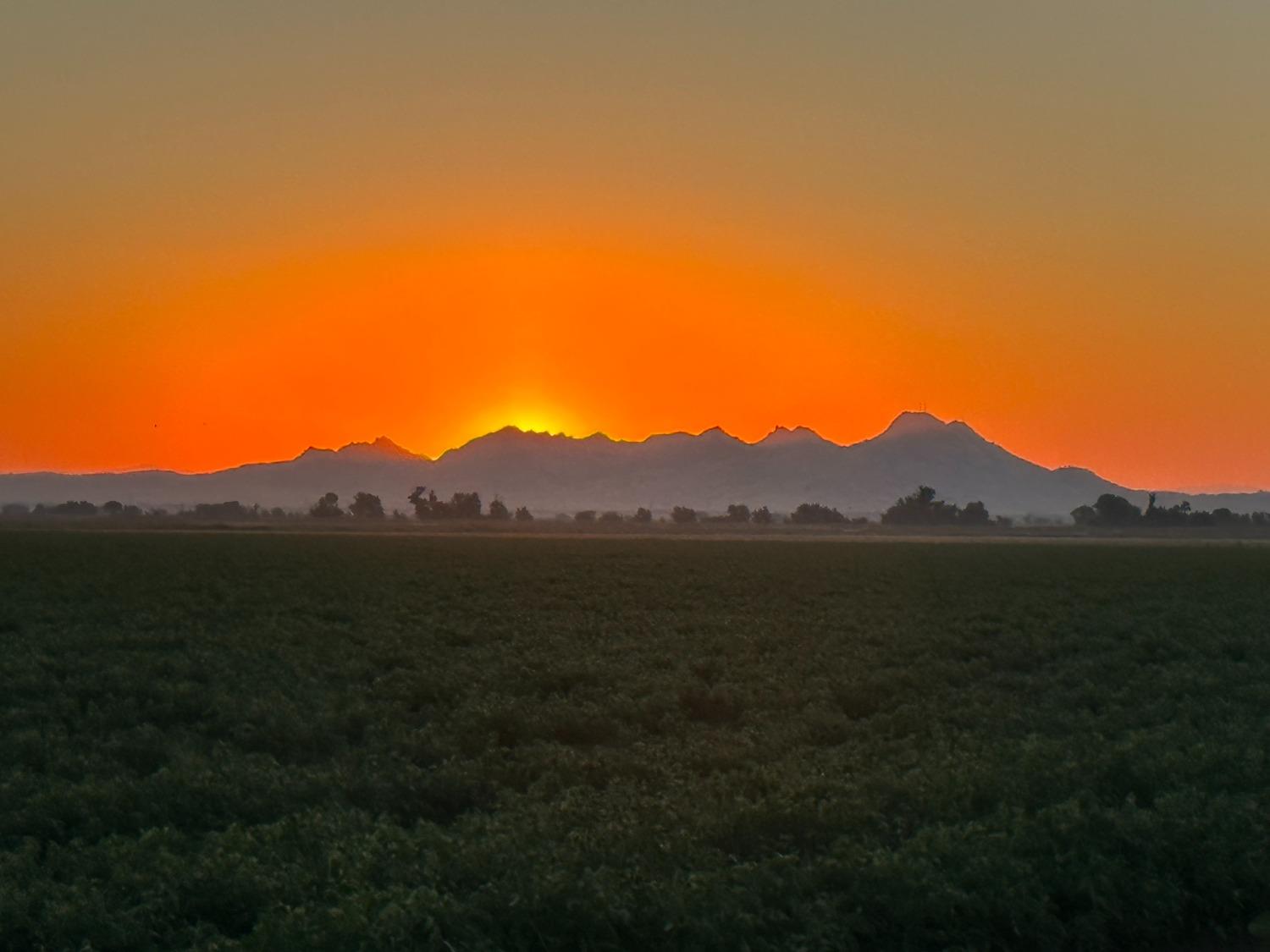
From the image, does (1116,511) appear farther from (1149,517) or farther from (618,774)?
(618,774)

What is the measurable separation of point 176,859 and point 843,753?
9.16 m

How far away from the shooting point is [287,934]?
1019 centimetres

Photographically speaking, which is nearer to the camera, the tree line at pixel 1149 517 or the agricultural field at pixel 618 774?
the agricultural field at pixel 618 774

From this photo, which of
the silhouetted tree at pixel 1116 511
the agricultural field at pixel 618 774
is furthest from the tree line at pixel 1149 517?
the agricultural field at pixel 618 774

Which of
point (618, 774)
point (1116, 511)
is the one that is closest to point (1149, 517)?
point (1116, 511)

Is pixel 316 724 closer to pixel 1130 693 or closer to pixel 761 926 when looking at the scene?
pixel 761 926

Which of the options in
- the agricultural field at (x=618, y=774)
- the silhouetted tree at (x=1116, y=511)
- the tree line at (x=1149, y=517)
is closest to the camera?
the agricultural field at (x=618, y=774)

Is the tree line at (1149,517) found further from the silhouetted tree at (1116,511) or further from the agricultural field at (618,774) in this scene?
the agricultural field at (618,774)

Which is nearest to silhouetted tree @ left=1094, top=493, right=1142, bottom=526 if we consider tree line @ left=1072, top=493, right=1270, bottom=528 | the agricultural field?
tree line @ left=1072, top=493, right=1270, bottom=528

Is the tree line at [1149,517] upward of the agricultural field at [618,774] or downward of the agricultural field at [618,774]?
upward

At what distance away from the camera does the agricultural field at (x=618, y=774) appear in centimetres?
1120

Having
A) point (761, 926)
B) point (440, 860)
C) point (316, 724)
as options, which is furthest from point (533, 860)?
point (316, 724)

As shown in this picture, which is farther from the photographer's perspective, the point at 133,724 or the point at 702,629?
the point at 702,629

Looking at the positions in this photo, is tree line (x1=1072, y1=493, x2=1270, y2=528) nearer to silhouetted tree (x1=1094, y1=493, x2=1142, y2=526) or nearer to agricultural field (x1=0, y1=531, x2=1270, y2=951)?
silhouetted tree (x1=1094, y1=493, x2=1142, y2=526)
